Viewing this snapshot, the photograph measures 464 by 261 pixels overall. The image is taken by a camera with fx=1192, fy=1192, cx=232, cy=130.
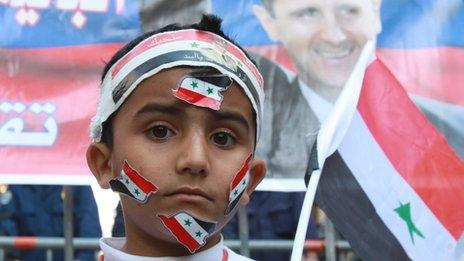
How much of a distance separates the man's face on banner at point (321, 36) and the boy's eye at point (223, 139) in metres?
2.62

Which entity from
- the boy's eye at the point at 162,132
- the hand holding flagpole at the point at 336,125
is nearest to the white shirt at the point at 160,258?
the boy's eye at the point at 162,132

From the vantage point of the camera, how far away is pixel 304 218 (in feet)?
10.6

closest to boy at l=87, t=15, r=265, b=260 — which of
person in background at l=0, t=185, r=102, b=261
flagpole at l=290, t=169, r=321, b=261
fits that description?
flagpole at l=290, t=169, r=321, b=261

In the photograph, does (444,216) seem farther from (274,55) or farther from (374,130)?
(274,55)

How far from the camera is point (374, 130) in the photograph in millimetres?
3887

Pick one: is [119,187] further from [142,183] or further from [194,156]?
[194,156]

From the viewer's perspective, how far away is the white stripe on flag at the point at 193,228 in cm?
220

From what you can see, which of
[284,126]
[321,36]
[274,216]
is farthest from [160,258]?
[274,216]

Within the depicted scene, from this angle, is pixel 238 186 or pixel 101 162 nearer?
pixel 238 186

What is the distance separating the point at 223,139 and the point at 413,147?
5.86 ft

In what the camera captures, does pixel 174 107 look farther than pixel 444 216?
No

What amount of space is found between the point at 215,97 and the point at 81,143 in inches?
101

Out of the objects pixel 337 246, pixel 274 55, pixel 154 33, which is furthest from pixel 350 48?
pixel 154 33

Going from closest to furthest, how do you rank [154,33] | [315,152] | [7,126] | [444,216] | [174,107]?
[174,107], [154,33], [315,152], [444,216], [7,126]
